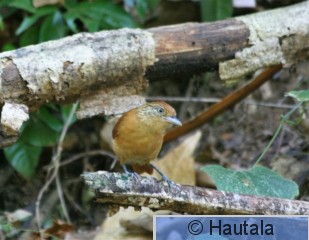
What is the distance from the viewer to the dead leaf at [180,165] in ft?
12.8

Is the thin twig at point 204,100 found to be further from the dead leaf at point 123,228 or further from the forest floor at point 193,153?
the dead leaf at point 123,228

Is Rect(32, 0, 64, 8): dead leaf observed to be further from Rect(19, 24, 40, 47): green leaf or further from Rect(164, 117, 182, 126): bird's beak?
Rect(164, 117, 182, 126): bird's beak

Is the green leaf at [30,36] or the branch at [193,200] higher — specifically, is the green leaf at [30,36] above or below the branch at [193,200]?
above

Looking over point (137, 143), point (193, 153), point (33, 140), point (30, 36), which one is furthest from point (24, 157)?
point (137, 143)

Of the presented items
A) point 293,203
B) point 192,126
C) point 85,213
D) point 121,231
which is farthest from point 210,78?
point 293,203

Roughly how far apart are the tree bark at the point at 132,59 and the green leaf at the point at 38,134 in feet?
2.26

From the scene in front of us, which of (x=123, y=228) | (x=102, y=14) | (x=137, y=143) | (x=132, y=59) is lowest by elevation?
(x=123, y=228)

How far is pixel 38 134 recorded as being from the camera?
13.6 feet

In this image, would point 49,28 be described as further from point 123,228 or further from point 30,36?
point 123,228

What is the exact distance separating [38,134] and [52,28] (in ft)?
2.24

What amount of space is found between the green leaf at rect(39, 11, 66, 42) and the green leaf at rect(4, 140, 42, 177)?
2.25 ft

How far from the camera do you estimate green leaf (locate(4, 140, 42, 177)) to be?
4.10m

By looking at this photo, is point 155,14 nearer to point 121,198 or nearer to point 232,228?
point 121,198

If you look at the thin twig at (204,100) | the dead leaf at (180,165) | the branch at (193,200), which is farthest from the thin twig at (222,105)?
the branch at (193,200)
